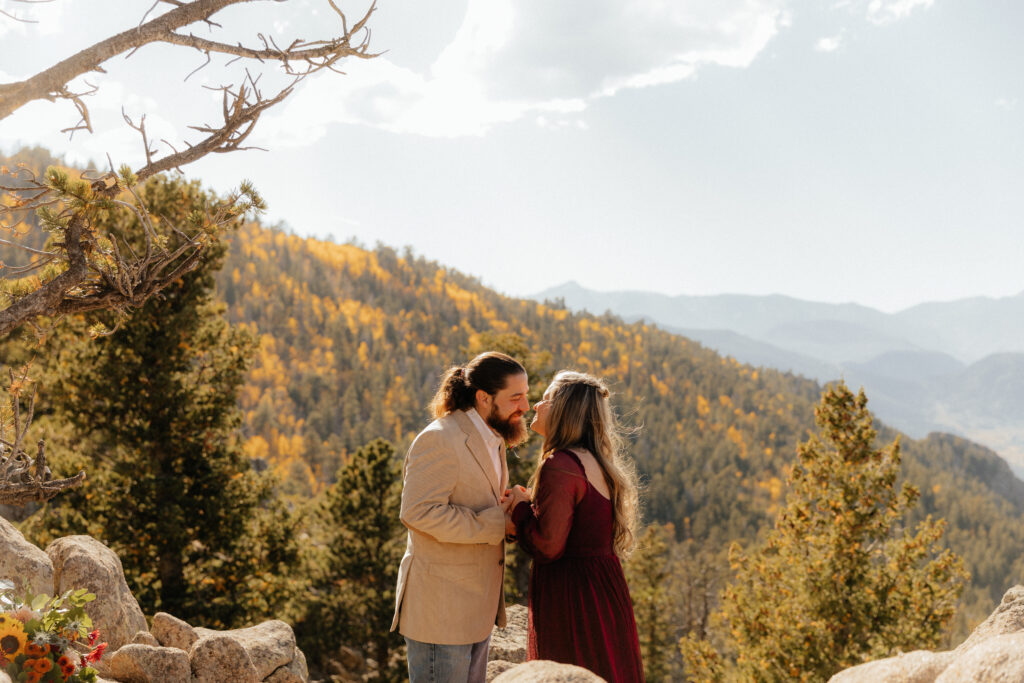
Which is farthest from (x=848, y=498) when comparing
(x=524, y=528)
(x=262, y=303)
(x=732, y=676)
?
(x=262, y=303)

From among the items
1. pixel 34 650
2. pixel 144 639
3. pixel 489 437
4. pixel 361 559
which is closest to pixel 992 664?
pixel 489 437

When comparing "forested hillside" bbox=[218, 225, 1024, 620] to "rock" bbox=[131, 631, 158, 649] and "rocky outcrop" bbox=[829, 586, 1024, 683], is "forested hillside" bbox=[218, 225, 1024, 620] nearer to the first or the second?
"rock" bbox=[131, 631, 158, 649]

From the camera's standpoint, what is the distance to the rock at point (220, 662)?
5.47 m

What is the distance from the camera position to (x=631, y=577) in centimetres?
3434

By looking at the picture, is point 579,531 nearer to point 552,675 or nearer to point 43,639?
point 552,675

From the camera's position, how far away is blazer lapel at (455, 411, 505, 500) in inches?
153

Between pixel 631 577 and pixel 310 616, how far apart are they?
64.5ft

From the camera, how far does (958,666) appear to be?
2.67 m

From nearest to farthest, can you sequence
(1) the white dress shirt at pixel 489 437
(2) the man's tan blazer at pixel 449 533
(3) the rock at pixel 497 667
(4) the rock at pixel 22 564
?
(2) the man's tan blazer at pixel 449 533, (1) the white dress shirt at pixel 489 437, (4) the rock at pixel 22 564, (3) the rock at pixel 497 667

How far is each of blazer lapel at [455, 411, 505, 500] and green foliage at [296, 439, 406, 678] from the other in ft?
50.6

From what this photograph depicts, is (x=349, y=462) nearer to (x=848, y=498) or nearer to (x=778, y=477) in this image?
(x=848, y=498)

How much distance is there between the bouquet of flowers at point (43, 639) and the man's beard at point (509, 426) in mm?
2717

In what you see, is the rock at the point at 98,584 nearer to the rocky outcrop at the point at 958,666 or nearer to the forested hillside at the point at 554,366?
the rocky outcrop at the point at 958,666

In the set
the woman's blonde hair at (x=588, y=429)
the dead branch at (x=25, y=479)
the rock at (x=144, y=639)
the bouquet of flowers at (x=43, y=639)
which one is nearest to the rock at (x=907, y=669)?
the woman's blonde hair at (x=588, y=429)
